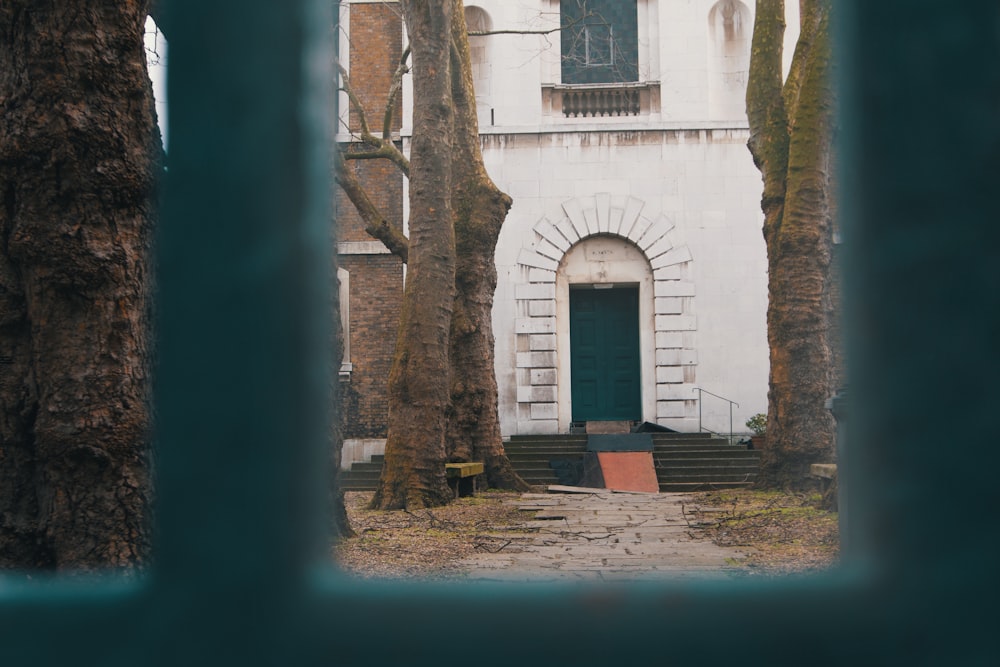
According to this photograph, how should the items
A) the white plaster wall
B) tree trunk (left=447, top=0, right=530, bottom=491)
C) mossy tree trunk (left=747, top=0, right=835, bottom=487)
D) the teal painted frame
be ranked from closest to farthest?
the teal painted frame, mossy tree trunk (left=747, top=0, right=835, bottom=487), tree trunk (left=447, top=0, right=530, bottom=491), the white plaster wall

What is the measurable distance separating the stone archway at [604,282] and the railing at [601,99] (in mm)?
1868

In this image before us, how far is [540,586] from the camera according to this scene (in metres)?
0.87

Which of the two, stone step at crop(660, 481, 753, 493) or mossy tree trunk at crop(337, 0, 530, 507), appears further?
stone step at crop(660, 481, 753, 493)

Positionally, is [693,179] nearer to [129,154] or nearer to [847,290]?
[129,154]

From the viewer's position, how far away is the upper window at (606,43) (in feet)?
66.8

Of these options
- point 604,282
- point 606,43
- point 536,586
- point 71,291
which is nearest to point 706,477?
point 604,282

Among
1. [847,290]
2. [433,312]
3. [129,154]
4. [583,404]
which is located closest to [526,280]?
[583,404]

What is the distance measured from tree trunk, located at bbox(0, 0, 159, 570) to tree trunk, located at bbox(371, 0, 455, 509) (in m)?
5.90

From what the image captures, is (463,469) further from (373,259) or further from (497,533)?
(373,259)

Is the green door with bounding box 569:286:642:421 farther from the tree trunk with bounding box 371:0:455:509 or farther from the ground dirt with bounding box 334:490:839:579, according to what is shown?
the tree trunk with bounding box 371:0:455:509

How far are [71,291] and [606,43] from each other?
18120 millimetres

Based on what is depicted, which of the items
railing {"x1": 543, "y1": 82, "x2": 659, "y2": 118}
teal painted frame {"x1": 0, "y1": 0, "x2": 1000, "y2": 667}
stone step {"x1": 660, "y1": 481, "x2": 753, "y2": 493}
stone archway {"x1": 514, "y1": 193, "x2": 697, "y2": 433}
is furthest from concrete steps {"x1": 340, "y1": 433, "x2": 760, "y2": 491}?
teal painted frame {"x1": 0, "y1": 0, "x2": 1000, "y2": 667}


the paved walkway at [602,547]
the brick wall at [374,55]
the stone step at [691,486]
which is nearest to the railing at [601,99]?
the brick wall at [374,55]

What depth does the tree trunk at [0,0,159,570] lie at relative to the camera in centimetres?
380
